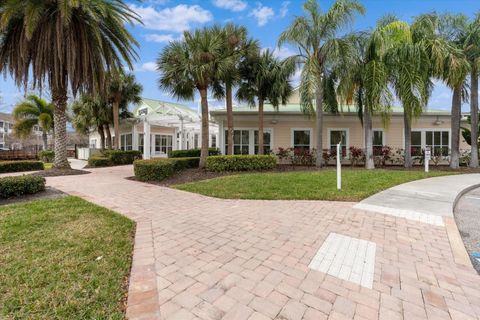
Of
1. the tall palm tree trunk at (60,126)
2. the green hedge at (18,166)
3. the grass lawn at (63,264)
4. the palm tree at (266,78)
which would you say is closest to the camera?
the grass lawn at (63,264)

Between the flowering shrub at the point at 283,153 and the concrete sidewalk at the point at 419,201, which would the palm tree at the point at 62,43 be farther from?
the concrete sidewalk at the point at 419,201

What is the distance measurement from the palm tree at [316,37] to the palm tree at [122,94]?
13.1 metres

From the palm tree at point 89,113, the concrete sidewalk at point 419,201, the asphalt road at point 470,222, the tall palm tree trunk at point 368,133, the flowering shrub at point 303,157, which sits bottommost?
the asphalt road at point 470,222

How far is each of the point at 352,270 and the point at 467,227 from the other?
11.4 ft

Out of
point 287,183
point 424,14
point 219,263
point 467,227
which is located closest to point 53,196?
point 219,263

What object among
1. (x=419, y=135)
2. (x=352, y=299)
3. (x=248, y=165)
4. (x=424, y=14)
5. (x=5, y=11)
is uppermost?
(x=424, y=14)

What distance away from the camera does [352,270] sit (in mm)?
2881

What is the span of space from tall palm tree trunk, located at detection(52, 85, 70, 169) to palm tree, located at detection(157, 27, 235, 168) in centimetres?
478

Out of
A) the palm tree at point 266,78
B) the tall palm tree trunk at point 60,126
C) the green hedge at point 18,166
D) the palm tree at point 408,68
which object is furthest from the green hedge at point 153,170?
the palm tree at point 408,68

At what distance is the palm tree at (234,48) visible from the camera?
446 inches

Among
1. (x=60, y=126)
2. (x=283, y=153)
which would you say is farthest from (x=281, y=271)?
(x=60, y=126)

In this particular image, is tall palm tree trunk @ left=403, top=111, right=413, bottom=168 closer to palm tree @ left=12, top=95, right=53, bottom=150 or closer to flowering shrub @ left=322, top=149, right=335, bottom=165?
flowering shrub @ left=322, top=149, right=335, bottom=165

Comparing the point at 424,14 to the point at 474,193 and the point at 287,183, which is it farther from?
the point at 287,183

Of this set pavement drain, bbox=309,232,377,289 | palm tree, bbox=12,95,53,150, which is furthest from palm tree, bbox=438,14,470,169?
palm tree, bbox=12,95,53,150
